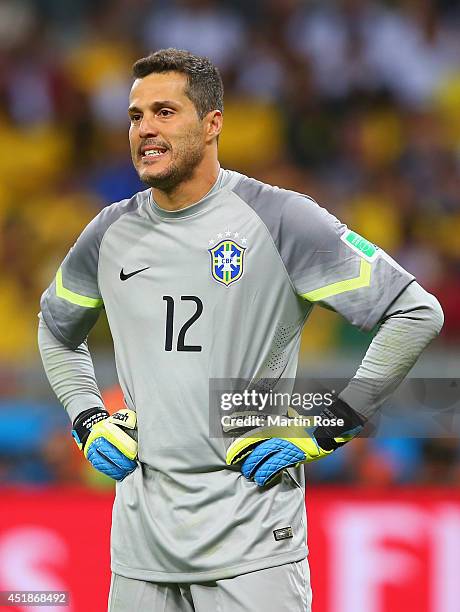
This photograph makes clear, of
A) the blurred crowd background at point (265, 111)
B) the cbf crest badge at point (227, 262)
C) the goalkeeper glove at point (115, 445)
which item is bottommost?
the goalkeeper glove at point (115, 445)

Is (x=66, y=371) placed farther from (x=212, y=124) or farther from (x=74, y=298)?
(x=212, y=124)

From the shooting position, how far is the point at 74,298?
130 inches

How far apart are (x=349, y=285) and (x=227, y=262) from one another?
0.32 metres

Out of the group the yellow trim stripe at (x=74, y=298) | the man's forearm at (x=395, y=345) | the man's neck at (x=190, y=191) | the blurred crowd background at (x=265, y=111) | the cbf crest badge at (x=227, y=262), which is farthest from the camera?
the blurred crowd background at (x=265, y=111)

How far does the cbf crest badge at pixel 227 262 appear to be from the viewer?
9.75 ft

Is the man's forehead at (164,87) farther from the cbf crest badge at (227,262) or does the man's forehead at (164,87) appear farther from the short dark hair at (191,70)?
the cbf crest badge at (227,262)

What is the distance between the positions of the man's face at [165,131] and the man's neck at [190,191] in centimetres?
3

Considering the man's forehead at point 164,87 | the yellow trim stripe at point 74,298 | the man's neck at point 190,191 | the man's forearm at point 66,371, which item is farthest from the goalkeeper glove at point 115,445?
the man's forehead at point 164,87

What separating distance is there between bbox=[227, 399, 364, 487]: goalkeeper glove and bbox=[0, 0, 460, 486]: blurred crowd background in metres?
4.16

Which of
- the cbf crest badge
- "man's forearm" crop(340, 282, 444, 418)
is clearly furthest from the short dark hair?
"man's forearm" crop(340, 282, 444, 418)

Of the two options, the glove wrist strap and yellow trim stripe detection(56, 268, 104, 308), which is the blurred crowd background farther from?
the glove wrist strap

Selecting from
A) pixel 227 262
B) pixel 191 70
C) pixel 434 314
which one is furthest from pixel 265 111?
pixel 434 314

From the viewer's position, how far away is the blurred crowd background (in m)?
7.44

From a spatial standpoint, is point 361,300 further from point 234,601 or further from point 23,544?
point 23,544
